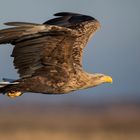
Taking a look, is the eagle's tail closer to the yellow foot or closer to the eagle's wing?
the yellow foot

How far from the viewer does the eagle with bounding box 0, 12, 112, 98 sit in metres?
19.9

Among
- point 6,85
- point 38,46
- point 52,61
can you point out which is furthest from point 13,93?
point 38,46

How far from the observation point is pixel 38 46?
20031mm

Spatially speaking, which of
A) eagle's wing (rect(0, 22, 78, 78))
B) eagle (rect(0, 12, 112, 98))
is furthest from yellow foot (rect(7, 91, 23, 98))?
eagle's wing (rect(0, 22, 78, 78))

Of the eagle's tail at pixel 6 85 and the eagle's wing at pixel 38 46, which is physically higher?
the eagle's wing at pixel 38 46

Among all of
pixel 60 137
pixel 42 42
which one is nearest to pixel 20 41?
pixel 42 42

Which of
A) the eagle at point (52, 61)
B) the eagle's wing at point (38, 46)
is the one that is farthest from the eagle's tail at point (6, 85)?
the eagle's wing at point (38, 46)

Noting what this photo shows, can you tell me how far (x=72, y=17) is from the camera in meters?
20.9

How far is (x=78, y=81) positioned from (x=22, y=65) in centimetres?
80

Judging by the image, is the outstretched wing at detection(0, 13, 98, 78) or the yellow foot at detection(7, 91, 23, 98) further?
the yellow foot at detection(7, 91, 23, 98)

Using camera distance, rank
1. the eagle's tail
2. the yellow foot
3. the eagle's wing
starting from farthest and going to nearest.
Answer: the yellow foot, the eagle's tail, the eagle's wing

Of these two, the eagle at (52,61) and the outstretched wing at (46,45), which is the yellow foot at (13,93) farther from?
the outstretched wing at (46,45)

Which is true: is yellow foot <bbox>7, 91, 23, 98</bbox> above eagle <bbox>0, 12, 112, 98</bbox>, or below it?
below

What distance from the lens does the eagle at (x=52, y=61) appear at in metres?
19.9
